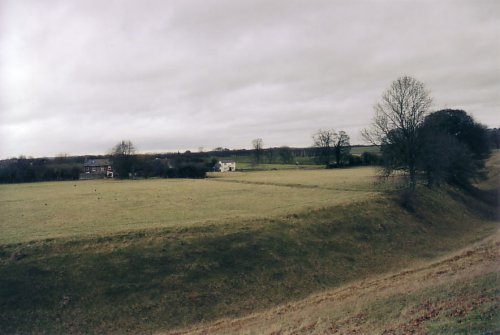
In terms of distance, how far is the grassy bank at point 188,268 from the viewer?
18625 millimetres

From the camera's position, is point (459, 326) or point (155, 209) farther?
point (155, 209)

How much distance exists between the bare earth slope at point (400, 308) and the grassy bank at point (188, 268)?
212cm

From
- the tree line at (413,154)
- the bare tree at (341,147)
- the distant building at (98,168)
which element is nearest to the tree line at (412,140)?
the tree line at (413,154)

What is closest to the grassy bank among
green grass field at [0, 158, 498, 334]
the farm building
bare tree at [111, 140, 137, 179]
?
green grass field at [0, 158, 498, 334]

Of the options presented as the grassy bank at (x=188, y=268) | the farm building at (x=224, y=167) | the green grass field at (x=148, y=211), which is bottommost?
the grassy bank at (x=188, y=268)

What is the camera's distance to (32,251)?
23.0 metres

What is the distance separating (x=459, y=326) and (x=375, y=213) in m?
25.8

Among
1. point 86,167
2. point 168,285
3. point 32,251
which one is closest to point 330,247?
point 168,285

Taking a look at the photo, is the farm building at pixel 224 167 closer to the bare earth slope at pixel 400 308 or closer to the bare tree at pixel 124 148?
the bare tree at pixel 124 148

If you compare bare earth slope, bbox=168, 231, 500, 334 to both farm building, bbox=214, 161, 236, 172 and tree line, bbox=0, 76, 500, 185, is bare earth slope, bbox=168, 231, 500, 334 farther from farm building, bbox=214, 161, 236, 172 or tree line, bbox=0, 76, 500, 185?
farm building, bbox=214, 161, 236, 172

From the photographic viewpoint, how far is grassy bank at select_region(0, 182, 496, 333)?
733 inches

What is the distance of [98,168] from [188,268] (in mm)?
132135

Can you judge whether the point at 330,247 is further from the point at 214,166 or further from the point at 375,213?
the point at 214,166

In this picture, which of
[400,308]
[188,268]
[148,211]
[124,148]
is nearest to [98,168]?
[124,148]
